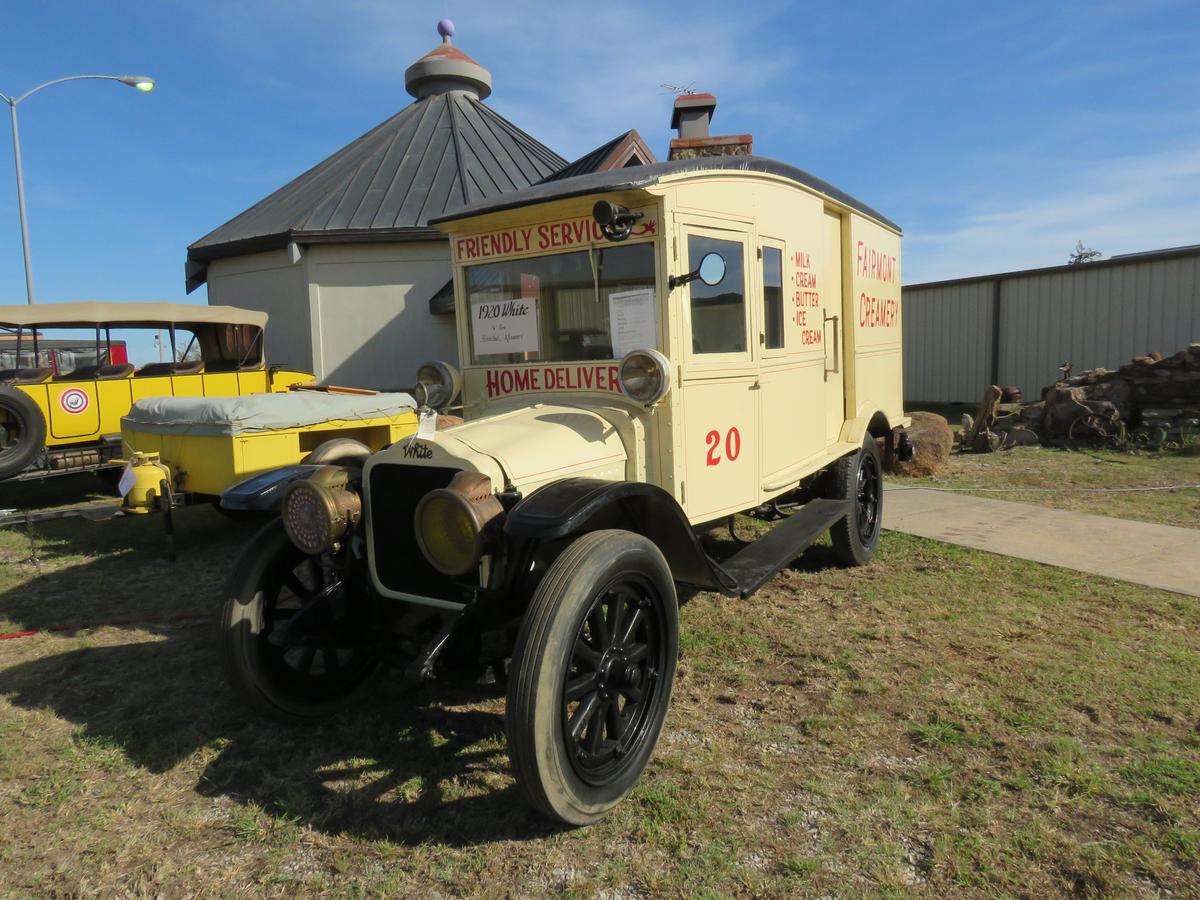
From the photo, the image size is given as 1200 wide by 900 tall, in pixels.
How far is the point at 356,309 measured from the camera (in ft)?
39.7

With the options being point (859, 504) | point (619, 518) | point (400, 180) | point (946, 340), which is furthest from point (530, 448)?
point (946, 340)

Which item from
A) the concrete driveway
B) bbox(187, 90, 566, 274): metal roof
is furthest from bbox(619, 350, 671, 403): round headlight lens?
bbox(187, 90, 566, 274): metal roof

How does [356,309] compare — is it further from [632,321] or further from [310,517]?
[310,517]

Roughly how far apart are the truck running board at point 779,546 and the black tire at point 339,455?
200 cm

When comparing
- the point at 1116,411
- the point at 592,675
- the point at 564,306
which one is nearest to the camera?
the point at 592,675

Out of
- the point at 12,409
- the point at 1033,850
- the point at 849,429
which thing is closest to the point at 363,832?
the point at 1033,850

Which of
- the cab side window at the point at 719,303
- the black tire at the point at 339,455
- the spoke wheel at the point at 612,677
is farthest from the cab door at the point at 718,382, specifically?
the black tire at the point at 339,455

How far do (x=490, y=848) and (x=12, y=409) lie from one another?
7.68 metres

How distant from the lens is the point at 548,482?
316cm

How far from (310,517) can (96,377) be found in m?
7.23

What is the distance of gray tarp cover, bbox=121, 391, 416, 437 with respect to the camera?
5977mm

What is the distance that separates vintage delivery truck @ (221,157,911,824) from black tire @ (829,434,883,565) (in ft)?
2.47

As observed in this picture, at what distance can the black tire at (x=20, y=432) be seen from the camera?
7.75 metres

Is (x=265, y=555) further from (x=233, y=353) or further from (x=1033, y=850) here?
(x=233, y=353)
